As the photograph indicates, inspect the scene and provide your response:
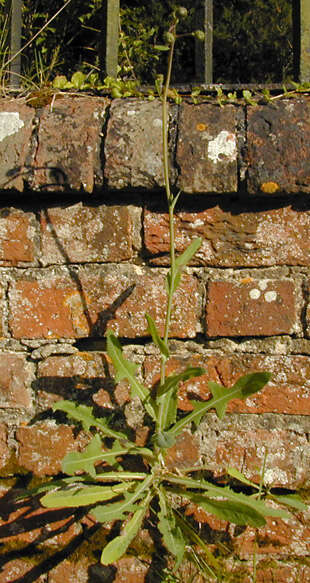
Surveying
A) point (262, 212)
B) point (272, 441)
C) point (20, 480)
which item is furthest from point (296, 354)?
point (20, 480)

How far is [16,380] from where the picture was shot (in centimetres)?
149

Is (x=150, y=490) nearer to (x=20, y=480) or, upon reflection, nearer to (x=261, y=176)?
(x=20, y=480)

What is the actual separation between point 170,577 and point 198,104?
1.22 meters

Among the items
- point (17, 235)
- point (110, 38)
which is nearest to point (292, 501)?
point (17, 235)

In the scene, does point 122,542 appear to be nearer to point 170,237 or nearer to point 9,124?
point 170,237

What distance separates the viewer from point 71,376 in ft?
4.85

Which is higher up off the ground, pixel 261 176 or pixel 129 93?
pixel 129 93

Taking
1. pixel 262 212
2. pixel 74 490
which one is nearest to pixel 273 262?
pixel 262 212

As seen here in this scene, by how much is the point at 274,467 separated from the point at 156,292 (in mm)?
543

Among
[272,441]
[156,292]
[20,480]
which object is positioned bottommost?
[20,480]

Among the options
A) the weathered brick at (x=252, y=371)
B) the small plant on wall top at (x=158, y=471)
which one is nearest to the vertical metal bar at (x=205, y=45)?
the small plant on wall top at (x=158, y=471)

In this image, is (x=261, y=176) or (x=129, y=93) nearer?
(x=261, y=176)

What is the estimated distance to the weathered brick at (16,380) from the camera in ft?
4.90

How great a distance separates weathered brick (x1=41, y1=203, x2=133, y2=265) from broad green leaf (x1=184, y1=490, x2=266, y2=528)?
636mm
